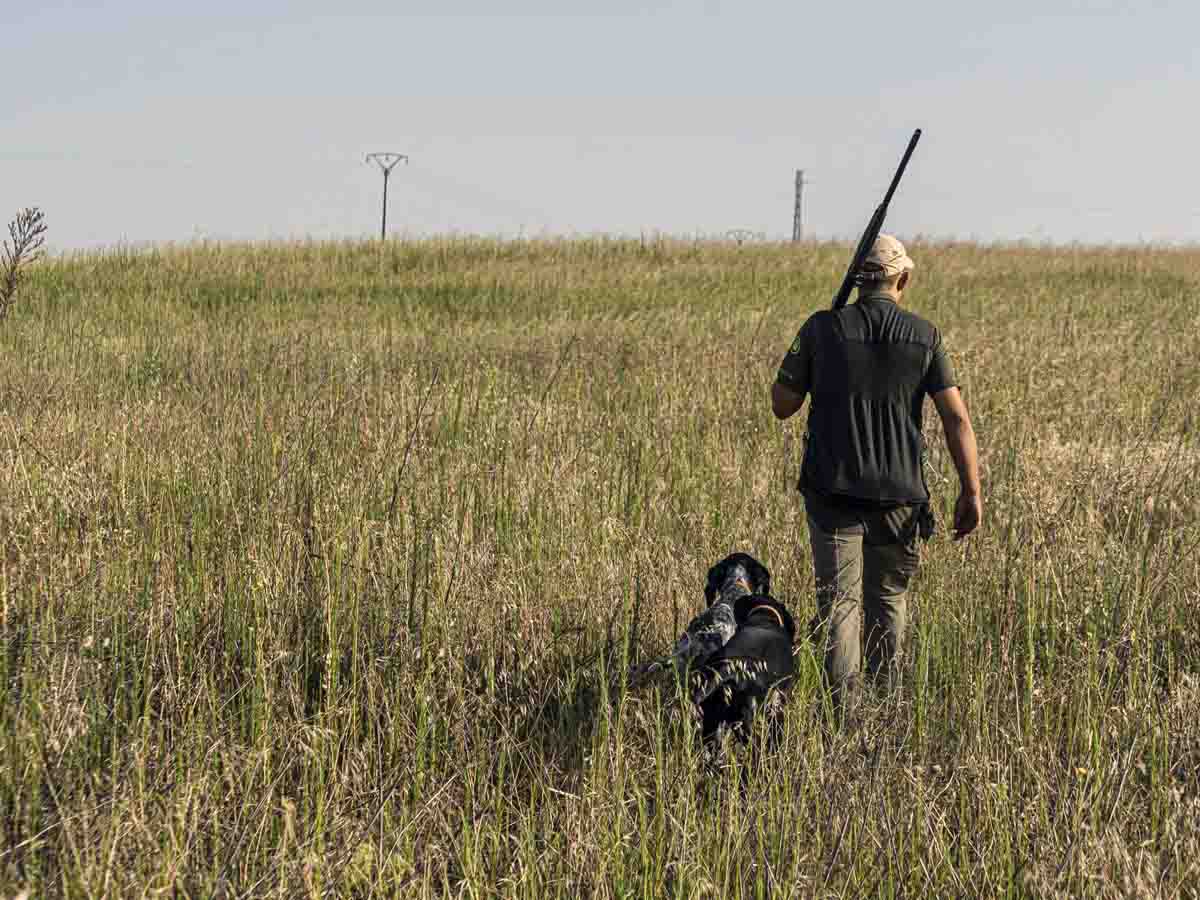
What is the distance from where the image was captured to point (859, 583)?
4.05 metres

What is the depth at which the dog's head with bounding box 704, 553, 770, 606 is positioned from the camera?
3834 mm

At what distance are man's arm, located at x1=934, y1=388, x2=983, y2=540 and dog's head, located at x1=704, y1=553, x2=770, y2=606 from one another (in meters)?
0.77

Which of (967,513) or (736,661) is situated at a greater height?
(967,513)

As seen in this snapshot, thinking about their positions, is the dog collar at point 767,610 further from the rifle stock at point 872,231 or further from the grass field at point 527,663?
the rifle stock at point 872,231

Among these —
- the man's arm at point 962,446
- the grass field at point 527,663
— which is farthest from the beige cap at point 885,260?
the grass field at point 527,663

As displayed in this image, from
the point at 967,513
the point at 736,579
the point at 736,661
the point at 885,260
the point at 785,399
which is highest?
the point at 885,260

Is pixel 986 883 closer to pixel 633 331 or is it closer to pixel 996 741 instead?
pixel 996 741

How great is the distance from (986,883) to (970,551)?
2236 millimetres

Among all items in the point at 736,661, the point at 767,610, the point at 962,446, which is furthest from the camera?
the point at 962,446

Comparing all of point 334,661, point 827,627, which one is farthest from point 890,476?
point 334,661

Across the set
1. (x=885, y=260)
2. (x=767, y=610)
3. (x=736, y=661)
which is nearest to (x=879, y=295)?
(x=885, y=260)

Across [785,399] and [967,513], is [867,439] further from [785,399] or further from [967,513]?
[967,513]

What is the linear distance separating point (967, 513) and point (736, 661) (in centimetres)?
128

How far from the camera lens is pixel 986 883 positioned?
2924 millimetres
